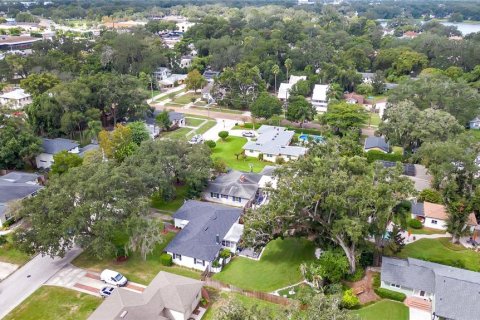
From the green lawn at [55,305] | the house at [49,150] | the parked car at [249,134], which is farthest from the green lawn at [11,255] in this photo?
the parked car at [249,134]

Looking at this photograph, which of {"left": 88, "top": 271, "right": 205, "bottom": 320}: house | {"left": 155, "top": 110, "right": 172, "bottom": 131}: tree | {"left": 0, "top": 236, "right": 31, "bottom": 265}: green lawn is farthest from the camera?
{"left": 155, "top": 110, "right": 172, "bottom": 131}: tree

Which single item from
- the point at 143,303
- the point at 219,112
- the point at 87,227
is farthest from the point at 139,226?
the point at 219,112

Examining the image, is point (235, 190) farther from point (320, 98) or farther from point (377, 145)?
point (320, 98)

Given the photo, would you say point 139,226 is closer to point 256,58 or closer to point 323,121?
point 323,121

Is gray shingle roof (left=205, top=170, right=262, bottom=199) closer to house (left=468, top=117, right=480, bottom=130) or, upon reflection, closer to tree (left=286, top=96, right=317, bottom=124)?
tree (left=286, top=96, right=317, bottom=124)

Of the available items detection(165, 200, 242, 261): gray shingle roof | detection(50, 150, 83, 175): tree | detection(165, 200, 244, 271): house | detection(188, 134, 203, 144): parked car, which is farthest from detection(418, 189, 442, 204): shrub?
detection(50, 150, 83, 175): tree

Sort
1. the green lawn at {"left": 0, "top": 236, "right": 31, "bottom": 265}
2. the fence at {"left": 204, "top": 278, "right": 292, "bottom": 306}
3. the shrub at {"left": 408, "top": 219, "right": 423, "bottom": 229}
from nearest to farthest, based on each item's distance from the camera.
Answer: the fence at {"left": 204, "top": 278, "right": 292, "bottom": 306} < the green lawn at {"left": 0, "top": 236, "right": 31, "bottom": 265} < the shrub at {"left": 408, "top": 219, "right": 423, "bottom": 229}

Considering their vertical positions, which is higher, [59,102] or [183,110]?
[59,102]
